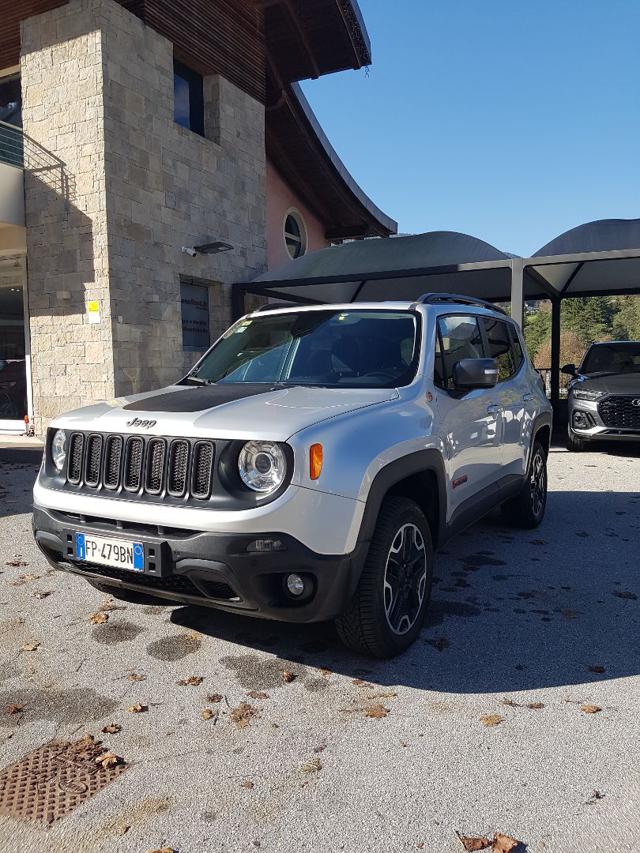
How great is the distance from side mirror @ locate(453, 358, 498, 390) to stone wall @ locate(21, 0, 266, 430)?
8465mm

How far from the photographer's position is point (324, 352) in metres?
4.21

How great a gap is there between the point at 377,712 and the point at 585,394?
8.62 metres

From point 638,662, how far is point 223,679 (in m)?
2.07

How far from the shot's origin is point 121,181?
11562mm

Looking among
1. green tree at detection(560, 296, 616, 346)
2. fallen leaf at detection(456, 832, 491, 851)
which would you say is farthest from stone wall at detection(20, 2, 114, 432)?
green tree at detection(560, 296, 616, 346)

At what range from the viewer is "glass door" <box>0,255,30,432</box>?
12586 mm

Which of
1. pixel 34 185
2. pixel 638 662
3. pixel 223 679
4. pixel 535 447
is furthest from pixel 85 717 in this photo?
pixel 34 185

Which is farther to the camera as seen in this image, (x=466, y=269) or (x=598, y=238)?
(x=466, y=269)

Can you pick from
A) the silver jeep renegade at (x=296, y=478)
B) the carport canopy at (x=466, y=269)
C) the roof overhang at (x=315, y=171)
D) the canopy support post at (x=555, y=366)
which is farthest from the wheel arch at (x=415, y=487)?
the roof overhang at (x=315, y=171)

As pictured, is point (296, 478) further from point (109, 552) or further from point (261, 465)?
point (109, 552)

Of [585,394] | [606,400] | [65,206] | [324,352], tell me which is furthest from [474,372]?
[65,206]

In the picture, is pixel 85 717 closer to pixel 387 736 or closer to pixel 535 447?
pixel 387 736

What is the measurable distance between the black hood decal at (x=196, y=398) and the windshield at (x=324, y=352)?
0.27 metres

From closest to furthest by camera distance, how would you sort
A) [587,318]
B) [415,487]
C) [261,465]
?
[261,465] < [415,487] < [587,318]
